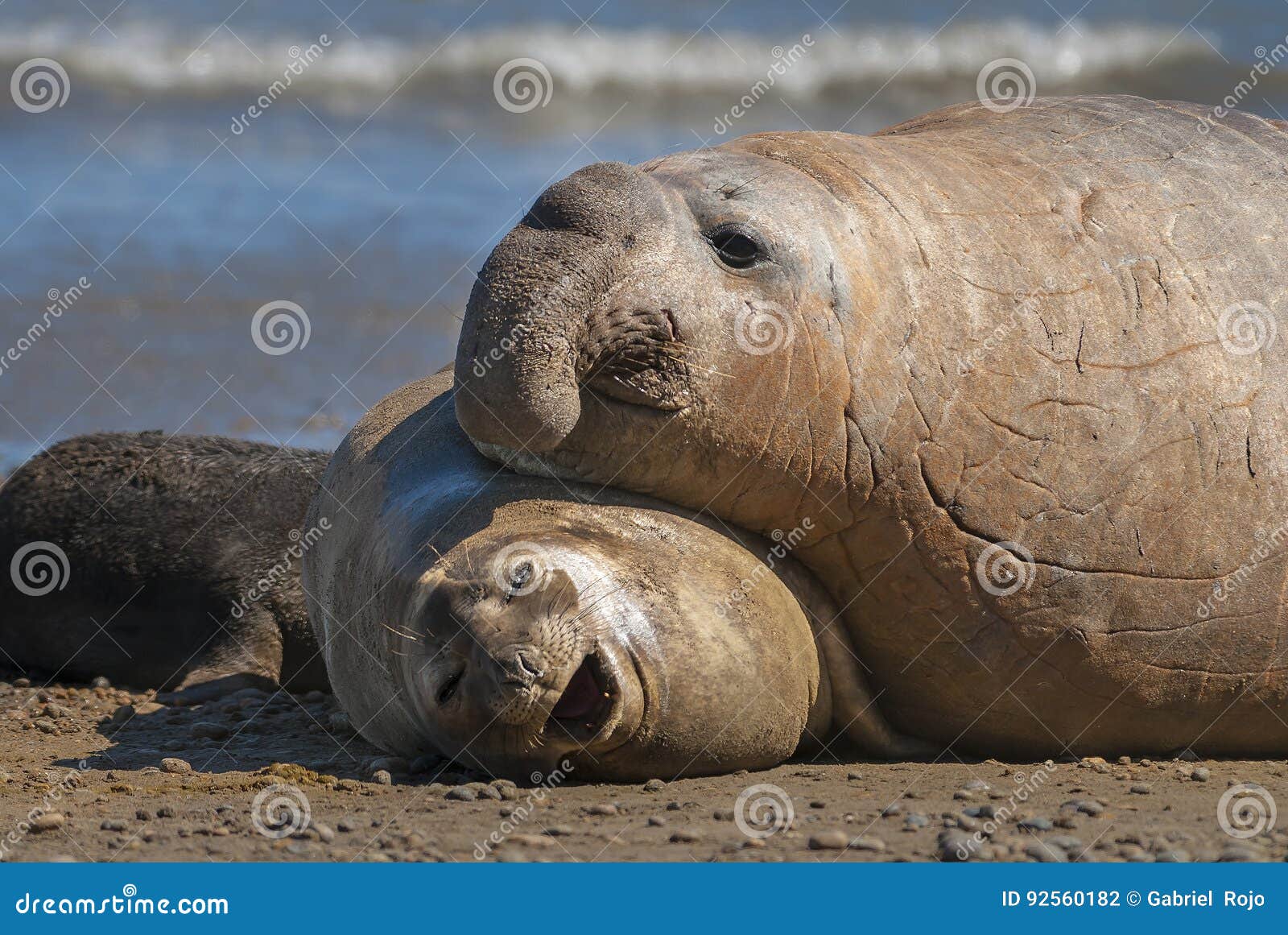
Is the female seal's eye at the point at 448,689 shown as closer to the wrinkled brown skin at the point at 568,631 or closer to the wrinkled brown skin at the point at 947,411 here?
the wrinkled brown skin at the point at 568,631

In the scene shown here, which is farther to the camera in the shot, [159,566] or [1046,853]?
[159,566]

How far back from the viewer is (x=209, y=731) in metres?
6.83

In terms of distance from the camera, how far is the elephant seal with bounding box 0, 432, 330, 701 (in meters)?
8.41

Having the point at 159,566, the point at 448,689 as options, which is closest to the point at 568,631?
the point at 448,689

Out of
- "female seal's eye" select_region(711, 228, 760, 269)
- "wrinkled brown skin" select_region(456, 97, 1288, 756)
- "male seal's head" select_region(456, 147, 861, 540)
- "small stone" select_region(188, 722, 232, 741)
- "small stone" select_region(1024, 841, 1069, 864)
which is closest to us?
"small stone" select_region(1024, 841, 1069, 864)

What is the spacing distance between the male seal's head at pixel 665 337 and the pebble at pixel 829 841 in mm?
1271

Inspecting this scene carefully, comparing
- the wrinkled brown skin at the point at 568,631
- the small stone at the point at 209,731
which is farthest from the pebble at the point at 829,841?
the small stone at the point at 209,731

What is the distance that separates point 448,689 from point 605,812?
604 millimetres

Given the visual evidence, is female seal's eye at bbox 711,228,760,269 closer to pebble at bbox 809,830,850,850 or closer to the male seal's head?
the male seal's head

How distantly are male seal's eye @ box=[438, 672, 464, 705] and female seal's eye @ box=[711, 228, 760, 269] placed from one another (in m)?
1.53

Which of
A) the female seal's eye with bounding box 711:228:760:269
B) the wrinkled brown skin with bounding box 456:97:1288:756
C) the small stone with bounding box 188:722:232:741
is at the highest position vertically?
the female seal's eye with bounding box 711:228:760:269

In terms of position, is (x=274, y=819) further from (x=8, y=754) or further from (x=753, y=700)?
(x=8, y=754)

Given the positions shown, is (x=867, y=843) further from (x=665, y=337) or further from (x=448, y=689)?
(x=665, y=337)

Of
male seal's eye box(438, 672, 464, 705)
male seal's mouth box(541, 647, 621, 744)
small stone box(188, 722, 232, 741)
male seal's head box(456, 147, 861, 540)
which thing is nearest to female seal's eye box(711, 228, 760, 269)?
male seal's head box(456, 147, 861, 540)
